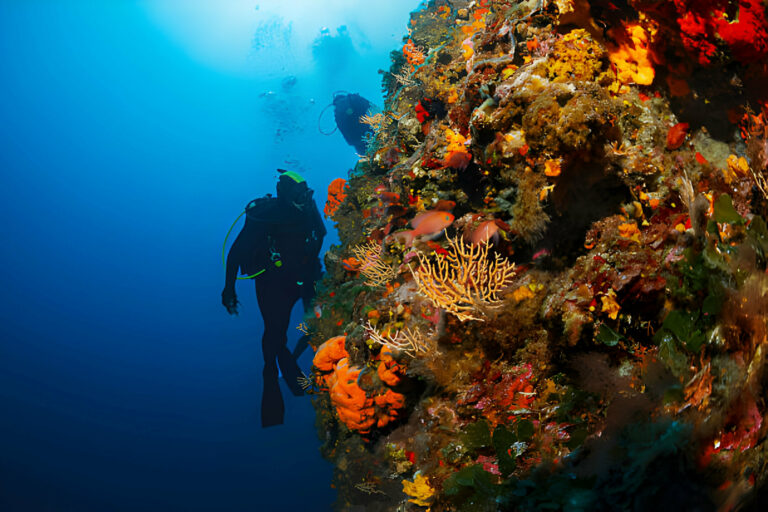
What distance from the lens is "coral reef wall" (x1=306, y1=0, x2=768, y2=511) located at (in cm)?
133

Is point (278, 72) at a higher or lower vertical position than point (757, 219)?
higher

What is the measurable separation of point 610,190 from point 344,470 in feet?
22.9

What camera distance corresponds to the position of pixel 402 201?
15.1 ft

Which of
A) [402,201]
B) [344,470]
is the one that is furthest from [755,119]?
[344,470]

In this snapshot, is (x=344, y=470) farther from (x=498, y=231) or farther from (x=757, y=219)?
(x=757, y=219)

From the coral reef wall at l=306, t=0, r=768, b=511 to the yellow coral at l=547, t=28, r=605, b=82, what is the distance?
16mm

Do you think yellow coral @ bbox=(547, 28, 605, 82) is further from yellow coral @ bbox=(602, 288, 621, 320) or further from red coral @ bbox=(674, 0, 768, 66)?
yellow coral @ bbox=(602, 288, 621, 320)

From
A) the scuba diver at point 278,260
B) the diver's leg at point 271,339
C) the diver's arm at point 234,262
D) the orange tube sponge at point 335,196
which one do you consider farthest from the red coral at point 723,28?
the diver's leg at point 271,339

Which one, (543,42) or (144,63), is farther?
(144,63)

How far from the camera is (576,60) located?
2646 mm

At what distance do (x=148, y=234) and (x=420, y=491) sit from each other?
82.0 m

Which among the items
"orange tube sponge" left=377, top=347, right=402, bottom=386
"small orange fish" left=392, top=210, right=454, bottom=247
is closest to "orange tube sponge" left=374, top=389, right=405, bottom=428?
"orange tube sponge" left=377, top=347, right=402, bottom=386

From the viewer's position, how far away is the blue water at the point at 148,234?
27.5 metres

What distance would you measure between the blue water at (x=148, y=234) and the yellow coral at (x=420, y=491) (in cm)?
2653
